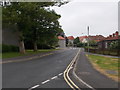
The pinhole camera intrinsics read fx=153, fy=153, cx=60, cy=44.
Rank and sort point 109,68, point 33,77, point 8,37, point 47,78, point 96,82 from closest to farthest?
point 96,82 < point 47,78 < point 33,77 < point 109,68 < point 8,37

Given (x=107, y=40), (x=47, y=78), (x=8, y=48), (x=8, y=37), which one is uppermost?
(x=8, y=37)

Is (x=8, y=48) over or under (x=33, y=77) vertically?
over

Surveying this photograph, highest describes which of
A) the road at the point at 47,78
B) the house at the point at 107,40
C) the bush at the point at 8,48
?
the house at the point at 107,40

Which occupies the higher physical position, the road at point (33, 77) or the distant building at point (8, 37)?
the distant building at point (8, 37)

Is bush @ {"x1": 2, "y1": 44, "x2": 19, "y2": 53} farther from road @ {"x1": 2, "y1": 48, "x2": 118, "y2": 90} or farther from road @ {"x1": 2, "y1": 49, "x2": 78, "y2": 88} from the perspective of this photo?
road @ {"x1": 2, "y1": 48, "x2": 118, "y2": 90}

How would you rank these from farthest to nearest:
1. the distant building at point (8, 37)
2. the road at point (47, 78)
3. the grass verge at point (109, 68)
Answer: the distant building at point (8, 37) → the grass verge at point (109, 68) → the road at point (47, 78)

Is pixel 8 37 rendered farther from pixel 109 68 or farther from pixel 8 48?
pixel 109 68

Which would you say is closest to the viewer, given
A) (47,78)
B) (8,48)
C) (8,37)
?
(47,78)

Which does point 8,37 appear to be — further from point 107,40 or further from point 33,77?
point 107,40

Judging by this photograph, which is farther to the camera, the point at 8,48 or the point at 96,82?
the point at 8,48

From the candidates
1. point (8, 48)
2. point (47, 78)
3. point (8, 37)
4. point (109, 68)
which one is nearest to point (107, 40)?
point (8, 37)

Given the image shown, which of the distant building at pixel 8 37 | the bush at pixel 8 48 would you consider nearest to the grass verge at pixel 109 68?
the bush at pixel 8 48

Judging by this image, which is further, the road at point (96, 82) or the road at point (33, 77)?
the road at point (33, 77)

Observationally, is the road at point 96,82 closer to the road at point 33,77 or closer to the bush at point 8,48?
the road at point 33,77
